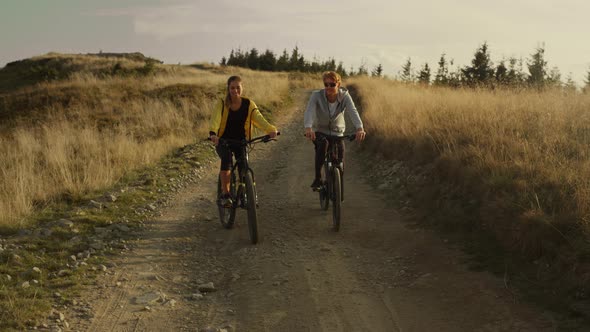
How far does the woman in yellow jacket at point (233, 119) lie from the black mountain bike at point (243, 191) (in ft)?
0.36

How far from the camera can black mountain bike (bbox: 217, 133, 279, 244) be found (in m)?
6.15

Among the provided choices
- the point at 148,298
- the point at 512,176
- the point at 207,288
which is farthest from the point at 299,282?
the point at 512,176

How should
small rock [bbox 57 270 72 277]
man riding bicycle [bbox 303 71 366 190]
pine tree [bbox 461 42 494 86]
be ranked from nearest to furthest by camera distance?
1. small rock [bbox 57 270 72 277]
2. man riding bicycle [bbox 303 71 366 190]
3. pine tree [bbox 461 42 494 86]

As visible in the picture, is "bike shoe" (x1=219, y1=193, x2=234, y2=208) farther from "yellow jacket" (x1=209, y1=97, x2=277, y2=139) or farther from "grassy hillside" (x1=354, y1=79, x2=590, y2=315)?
"grassy hillside" (x1=354, y1=79, x2=590, y2=315)

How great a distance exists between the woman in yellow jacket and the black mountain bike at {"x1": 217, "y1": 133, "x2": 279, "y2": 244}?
110 mm

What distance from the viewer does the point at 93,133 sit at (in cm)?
1400

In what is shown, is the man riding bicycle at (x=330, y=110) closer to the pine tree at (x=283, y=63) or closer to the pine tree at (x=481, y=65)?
the pine tree at (x=481, y=65)

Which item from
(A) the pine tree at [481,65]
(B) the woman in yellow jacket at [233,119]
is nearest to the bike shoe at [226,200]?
(B) the woman in yellow jacket at [233,119]

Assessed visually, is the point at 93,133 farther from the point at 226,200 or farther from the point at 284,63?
the point at 284,63

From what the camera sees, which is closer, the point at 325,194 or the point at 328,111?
the point at 328,111

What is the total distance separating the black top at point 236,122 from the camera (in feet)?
20.8

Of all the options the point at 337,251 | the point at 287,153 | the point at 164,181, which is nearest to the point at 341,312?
the point at 337,251

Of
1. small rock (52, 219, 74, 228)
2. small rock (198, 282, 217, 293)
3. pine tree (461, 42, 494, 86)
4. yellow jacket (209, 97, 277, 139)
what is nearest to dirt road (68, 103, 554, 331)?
small rock (198, 282, 217, 293)

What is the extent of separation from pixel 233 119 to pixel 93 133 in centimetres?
933
